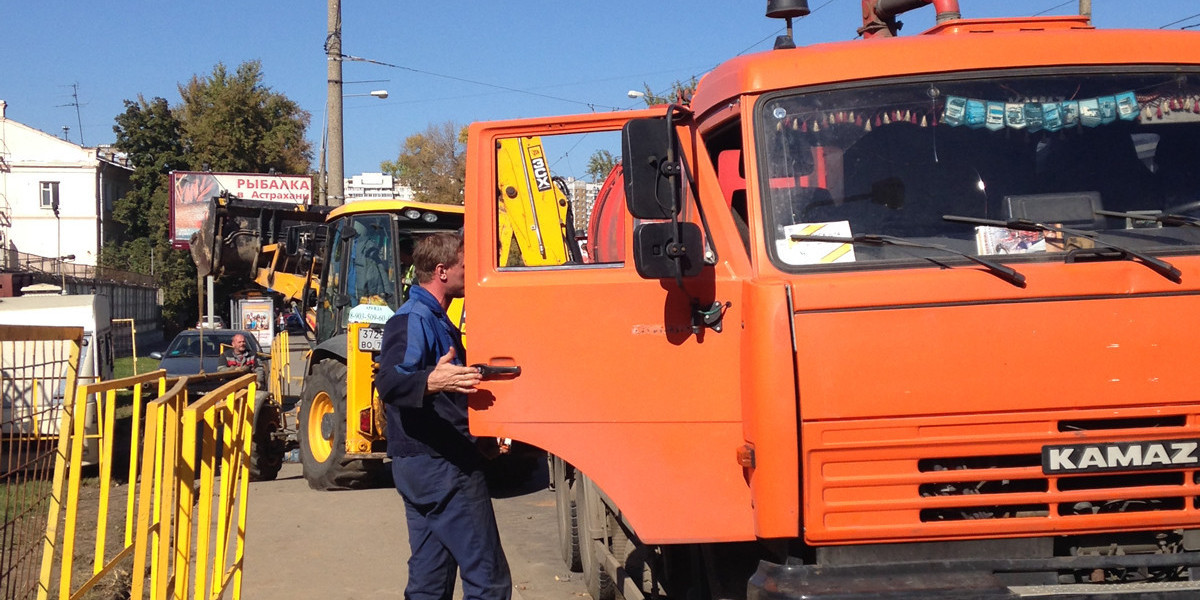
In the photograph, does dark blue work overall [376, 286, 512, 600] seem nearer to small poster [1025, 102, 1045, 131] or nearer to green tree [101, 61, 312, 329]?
small poster [1025, 102, 1045, 131]

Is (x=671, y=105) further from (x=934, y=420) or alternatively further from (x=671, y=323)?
(x=934, y=420)

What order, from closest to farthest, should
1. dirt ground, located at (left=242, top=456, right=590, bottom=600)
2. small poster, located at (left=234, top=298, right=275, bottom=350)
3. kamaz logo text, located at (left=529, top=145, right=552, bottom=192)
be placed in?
kamaz logo text, located at (left=529, top=145, right=552, bottom=192)
dirt ground, located at (left=242, top=456, right=590, bottom=600)
small poster, located at (left=234, top=298, right=275, bottom=350)

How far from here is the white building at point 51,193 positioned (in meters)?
59.1

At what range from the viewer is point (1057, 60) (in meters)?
3.99

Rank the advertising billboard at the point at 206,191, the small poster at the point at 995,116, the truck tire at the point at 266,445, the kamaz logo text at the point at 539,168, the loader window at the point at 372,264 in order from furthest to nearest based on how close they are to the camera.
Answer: the advertising billboard at the point at 206,191 → the truck tire at the point at 266,445 → the loader window at the point at 372,264 → the kamaz logo text at the point at 539,168 → the small poster at the point at 995,116

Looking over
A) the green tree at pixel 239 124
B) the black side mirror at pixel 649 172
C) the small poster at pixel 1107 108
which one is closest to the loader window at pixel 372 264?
the black side mirror at pixel 649 172

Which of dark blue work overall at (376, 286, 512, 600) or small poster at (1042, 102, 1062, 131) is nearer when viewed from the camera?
small poster at (1042, 102, 1062, 131)

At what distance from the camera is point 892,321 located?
3535mm

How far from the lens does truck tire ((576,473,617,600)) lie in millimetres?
5727

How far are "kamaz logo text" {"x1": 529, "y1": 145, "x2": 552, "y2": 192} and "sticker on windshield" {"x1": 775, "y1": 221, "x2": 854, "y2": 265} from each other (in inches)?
56.5

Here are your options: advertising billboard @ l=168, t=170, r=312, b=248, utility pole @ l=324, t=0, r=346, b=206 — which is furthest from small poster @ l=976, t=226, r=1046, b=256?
advertising billboard @ l=168, t=170, r=312, b=248

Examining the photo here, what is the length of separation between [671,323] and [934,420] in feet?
3.33

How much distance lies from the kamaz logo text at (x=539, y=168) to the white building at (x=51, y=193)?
2400 inches

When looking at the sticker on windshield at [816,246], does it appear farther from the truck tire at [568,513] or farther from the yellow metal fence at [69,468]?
the truck tire at [568,513]
